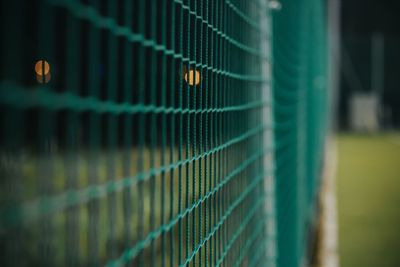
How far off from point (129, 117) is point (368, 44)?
20.6 metres

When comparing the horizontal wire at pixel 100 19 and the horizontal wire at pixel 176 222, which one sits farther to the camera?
the horizontal wire at pixel 176 222

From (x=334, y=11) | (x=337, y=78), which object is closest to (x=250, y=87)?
(x=334, y=11)

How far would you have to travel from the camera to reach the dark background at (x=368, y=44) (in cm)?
2077

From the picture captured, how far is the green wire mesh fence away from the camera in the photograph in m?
0.64

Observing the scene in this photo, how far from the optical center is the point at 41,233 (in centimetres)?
68

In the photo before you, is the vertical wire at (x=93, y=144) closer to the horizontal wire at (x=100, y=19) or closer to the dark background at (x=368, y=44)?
the horizontal wire at (x=100, y=19)

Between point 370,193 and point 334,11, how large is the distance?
39.6 feet

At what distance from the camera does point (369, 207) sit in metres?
7.01

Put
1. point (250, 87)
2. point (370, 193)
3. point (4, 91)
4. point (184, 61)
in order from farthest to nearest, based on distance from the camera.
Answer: point (370, 193) < point (250, 87) < point (184, 61) < point (4, 91)

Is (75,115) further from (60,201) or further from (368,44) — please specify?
(368,44)

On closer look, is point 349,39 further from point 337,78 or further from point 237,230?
point 237,230

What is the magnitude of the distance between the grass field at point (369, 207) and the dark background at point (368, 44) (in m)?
7.54

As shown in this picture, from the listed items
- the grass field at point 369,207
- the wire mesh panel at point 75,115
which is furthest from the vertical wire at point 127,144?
the grass field at point 369,207

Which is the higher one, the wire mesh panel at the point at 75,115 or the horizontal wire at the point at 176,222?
the wire mesh panel at the point at 75,115
